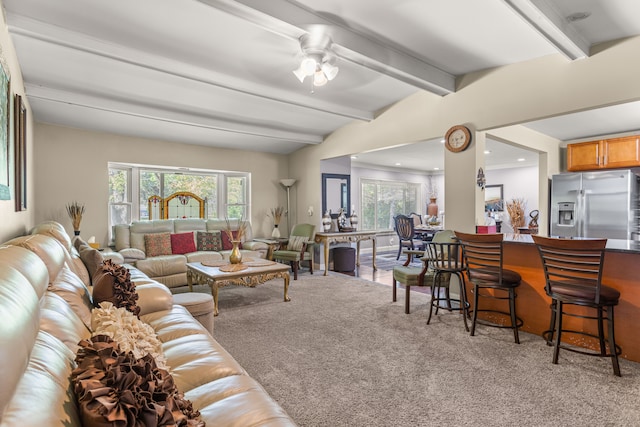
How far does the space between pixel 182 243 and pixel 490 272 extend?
14.4 ft

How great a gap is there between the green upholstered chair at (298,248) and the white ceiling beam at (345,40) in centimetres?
307

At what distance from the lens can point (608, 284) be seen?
2.65m

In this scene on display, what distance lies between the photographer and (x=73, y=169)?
15.9ft

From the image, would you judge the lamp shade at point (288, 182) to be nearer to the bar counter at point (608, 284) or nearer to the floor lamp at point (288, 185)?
the floor lamp at point (288, 185)

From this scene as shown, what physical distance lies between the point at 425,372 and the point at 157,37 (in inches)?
136

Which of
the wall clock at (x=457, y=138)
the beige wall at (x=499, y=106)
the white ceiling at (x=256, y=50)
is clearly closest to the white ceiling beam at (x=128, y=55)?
the white ceiling at (x=256, y=50)

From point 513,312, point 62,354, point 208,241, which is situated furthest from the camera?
point 208,241

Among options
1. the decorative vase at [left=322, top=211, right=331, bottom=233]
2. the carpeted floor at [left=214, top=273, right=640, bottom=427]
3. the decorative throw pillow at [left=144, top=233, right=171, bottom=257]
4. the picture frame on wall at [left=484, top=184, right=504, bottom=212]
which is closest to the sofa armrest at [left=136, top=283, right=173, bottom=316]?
the carpeted floor at [left=214, top=273, right=640, bottom=427]

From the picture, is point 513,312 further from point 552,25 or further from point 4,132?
point 4,132

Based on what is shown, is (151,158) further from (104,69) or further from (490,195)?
(490,195)

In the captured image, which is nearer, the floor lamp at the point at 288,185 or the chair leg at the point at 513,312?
the chair leg at the point at 513,312

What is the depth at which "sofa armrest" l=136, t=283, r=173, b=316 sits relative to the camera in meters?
2.30

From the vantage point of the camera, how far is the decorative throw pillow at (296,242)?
18.8ft

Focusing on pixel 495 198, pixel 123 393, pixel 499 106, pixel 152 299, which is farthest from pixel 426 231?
pixel 123 393
